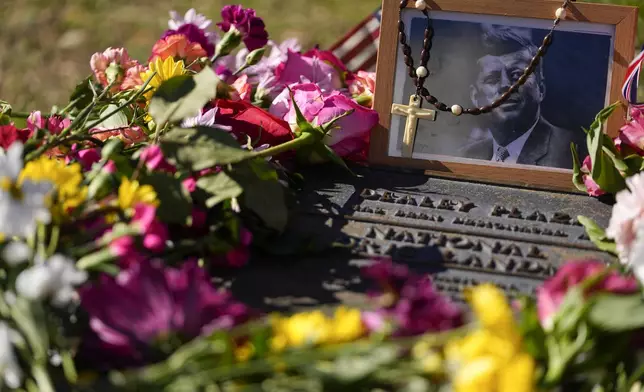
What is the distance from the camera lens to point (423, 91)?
5.51 ft

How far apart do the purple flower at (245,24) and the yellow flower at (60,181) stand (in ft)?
3.01

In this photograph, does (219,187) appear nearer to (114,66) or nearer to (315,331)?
(315,331)

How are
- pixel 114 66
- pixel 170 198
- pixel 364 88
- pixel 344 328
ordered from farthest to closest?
pixel 364 88 → pixel 114 66 → pixel 170 198 → pixel 344 328

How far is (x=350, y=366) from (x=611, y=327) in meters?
0.30

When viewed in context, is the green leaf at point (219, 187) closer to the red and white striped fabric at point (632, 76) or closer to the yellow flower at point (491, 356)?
the yellow flower at point (491, 356)

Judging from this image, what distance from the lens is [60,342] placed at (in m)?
0.95

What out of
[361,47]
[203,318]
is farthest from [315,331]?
[361,47]

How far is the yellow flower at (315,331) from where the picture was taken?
3.01 feet

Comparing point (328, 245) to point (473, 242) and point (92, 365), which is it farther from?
point (92, 365)

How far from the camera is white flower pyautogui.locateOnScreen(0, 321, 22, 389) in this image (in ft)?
2.91

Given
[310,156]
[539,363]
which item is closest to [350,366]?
[539,363]

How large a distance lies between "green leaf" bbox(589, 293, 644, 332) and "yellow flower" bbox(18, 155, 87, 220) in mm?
650

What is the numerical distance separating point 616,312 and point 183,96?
687 millimetres

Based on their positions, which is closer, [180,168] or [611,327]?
[611,327]
